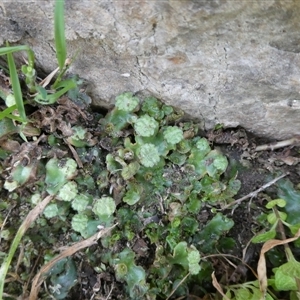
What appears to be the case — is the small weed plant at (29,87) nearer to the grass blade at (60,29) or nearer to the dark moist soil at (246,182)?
the grass blade at (60,29)

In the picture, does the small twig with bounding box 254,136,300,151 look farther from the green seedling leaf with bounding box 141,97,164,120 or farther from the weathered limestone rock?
the green seedling leaf with bounding box 141,97,164,120

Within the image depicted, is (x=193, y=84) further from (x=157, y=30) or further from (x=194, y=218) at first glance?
(x=194, y=218)

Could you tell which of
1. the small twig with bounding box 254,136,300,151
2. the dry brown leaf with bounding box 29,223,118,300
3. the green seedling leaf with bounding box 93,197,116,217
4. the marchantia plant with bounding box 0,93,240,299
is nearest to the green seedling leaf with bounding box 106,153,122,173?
the marchantia plant with bounding box 0,93,240,299

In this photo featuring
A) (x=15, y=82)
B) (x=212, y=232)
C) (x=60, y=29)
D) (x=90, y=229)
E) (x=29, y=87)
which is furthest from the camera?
(x=212, y=232)

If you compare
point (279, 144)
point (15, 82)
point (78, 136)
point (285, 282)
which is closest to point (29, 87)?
point (15, 82)

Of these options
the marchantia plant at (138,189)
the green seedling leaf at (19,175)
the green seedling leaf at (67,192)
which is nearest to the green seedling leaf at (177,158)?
the marchantia plant at (138,189)

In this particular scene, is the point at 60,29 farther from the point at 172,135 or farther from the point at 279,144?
the point at 279,144

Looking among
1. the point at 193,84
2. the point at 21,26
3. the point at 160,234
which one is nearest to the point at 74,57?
the point at 21,26
